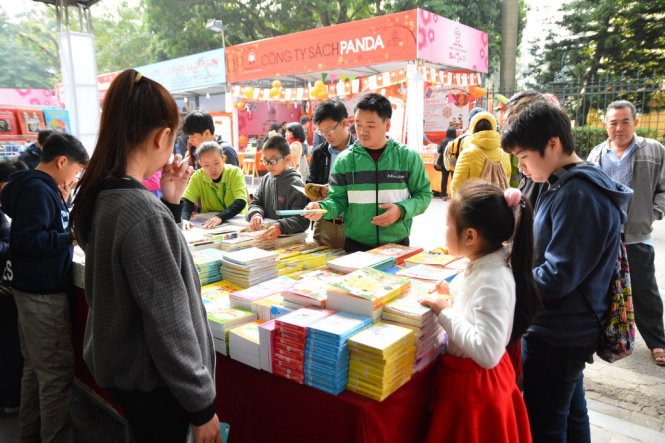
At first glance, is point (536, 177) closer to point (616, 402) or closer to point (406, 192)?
point (406, 192)

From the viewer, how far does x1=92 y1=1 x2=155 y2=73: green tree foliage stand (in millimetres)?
32625

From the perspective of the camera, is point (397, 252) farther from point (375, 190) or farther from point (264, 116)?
point (264, 116)

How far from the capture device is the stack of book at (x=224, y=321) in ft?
5.01

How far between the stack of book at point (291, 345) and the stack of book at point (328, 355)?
0.02 m

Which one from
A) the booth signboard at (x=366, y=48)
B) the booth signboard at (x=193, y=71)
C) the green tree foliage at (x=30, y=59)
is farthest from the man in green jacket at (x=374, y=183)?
the green tree foliage at (x=30, y=59)

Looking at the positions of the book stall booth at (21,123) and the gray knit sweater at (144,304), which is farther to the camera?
the book stall booth at (21,123)

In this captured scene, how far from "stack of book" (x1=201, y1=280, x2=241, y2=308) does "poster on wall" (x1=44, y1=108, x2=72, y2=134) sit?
3.79 metres

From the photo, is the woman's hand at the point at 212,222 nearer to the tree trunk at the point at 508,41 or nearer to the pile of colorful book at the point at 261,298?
the pile of colorful book at the point at 261,298

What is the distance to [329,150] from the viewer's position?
11.2 ft

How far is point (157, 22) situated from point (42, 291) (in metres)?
25.9

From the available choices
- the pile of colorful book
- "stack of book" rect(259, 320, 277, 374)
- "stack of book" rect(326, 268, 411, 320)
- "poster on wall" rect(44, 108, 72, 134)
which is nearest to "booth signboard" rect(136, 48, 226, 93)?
"poster on wall" rect(44, 108, 72, 134)

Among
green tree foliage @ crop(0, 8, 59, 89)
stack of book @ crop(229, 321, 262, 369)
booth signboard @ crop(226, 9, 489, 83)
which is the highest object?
green tree foliage @ crop(0, 8, 59, 89)

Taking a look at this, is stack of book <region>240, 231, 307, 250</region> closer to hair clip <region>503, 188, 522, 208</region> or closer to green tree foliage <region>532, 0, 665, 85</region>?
hair clip <region>503, 188, 522, 208</region>

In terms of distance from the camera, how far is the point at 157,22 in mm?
24203
